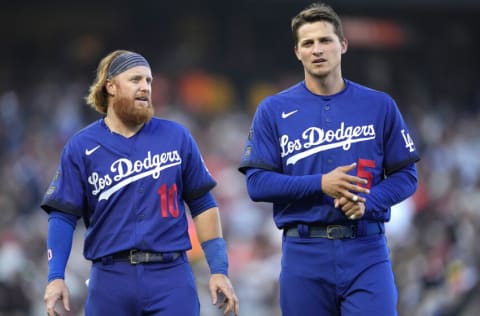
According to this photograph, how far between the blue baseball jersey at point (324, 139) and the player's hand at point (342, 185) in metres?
0.18

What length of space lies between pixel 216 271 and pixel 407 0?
13.7 meters

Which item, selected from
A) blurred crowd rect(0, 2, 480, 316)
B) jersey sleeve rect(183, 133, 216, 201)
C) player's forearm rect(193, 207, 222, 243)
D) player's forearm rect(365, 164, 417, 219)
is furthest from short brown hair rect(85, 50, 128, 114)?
blurred crowd rect(0, 2, 480, 316)

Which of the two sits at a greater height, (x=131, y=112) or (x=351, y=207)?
(x=131, y=112)

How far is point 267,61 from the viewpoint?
20.3m

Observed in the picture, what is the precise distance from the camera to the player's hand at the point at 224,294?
17.6 feet

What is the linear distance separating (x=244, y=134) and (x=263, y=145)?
11.6 metres

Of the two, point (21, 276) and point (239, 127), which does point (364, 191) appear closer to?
point (21, 276)

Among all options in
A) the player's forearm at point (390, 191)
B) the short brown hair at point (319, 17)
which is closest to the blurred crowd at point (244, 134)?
the player's forearm at point (390, 191)

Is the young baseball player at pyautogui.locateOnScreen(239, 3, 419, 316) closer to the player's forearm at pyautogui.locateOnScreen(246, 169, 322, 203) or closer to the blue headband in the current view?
the player's forearm at pyautogui.locateOnScreen(246, 169, 322, 203)

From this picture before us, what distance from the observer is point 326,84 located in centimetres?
562

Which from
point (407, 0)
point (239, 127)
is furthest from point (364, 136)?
point (407, 0)

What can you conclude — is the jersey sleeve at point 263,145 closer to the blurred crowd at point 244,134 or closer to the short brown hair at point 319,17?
the short brown hair at point 319,17

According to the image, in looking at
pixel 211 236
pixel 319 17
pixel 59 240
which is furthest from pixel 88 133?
pixel 319 17

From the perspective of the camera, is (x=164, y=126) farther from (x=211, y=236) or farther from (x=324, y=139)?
(x=324, y=139)
